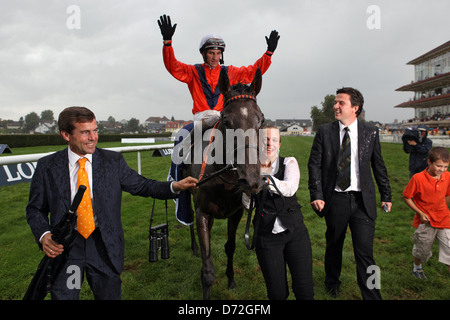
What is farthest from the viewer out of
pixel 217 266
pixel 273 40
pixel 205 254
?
pixel 217 266

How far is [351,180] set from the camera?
2.81m

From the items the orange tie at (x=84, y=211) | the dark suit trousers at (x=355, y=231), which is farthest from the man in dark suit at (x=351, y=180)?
the orange tie at (x=84, y=211)

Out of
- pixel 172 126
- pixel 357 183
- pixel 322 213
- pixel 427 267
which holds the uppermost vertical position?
pixel 172 126

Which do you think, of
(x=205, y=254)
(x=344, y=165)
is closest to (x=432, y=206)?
(x=344, y=165)

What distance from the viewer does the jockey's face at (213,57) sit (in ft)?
11.3

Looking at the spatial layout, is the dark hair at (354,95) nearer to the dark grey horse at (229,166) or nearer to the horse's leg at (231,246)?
the dark grey horse at (229,166)

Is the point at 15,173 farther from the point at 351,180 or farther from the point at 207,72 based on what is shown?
the point at 351,180

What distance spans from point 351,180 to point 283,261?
1.17 metres

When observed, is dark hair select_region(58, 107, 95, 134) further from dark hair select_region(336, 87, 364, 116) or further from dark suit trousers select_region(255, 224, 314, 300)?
dark hair select_region(336, 87, 364, 116)

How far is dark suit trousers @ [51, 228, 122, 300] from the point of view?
1882 millimetres

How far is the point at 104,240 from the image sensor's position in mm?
1958

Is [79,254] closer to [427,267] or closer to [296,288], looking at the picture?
[296,288]
